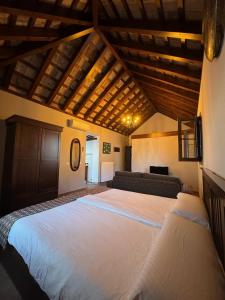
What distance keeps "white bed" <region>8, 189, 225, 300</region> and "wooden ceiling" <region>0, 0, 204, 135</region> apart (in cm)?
240

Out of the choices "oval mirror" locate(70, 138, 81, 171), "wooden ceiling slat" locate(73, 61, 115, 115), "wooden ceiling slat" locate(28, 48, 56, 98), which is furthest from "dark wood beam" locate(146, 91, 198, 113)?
"wooden ceiling slat" locate(28, 48, 56, 98)

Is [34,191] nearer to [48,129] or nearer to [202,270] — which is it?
[48,129]

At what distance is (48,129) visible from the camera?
368 centimetres

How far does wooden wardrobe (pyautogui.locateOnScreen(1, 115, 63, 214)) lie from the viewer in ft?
9.95

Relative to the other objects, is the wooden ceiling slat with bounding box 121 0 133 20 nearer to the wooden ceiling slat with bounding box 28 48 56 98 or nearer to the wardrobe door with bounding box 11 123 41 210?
the wooden ceiling slat with bounding box 28 48 56 98

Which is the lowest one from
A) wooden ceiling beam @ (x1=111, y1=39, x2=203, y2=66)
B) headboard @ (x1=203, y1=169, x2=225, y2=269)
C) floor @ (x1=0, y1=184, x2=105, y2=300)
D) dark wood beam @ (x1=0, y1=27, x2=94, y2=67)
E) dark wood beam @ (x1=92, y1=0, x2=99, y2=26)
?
floor @ (x1=0, y1=184, x2=105, y2=300)

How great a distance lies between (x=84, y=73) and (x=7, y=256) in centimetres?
428

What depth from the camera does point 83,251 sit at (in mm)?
1074

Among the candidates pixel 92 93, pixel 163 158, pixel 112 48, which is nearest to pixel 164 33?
pixel 112 48

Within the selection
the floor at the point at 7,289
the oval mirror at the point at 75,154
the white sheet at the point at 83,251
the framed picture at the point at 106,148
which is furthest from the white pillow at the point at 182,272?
the framed picture at the point at 106,148

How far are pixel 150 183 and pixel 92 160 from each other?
369 cm

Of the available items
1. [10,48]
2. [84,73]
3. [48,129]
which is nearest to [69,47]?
[84,73]

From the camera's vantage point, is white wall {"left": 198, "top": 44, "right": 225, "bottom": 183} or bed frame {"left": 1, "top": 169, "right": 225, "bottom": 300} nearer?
white wall {"left": 198, "top": 44, "right": 225, "bottom": 183}

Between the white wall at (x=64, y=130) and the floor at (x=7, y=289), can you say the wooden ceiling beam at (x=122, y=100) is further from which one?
the floor at (x=7, y=289)
